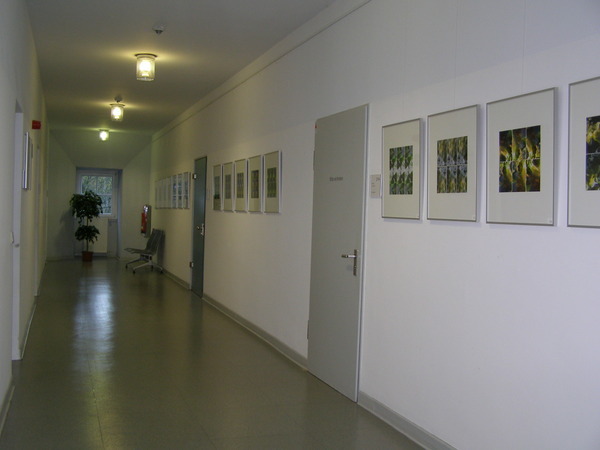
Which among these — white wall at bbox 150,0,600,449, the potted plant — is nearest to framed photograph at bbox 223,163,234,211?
white wall at bbox 150,0,600,449

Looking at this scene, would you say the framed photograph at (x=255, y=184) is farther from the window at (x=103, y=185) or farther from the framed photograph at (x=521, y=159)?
the window at (x=103, y=185)

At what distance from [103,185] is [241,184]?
1013 centimetres

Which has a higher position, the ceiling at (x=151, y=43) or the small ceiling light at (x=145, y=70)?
the ceiling at (x=151, y=43)

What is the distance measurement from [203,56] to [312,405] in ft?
14.3

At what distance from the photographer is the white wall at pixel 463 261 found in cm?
262

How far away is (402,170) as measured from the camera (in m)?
3.90

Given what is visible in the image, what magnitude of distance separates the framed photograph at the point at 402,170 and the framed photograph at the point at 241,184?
3.39m

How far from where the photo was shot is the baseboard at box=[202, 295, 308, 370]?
546 cm

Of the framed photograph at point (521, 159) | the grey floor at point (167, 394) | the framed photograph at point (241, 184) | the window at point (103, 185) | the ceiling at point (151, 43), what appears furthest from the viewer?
the window at point (103, 185)

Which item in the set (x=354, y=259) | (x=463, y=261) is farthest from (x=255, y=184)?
(x=463, y=261)

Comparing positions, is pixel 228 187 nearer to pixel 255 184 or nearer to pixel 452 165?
pixel 255 184

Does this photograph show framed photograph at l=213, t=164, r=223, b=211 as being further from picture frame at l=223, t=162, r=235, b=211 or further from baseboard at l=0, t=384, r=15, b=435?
baseboard at l=0, t=384, r=15, b=435

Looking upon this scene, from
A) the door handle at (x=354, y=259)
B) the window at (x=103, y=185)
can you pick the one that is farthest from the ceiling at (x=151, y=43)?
the window at (x=103, y=185)

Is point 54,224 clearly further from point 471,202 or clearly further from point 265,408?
point 471,202
